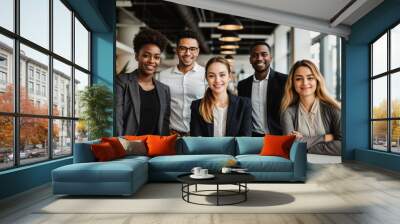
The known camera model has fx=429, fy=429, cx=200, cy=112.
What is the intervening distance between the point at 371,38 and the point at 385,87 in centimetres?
127

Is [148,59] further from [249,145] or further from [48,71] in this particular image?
[249,145]

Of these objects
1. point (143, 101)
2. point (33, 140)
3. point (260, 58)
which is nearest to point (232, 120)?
point (260, 58)

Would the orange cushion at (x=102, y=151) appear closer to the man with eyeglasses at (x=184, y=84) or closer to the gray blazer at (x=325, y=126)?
the man with eyeglasses at (x=184, y=84)

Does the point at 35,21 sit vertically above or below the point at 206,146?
above

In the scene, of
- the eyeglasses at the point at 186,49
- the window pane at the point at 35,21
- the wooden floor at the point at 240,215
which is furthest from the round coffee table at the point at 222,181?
the eyeglasses at the point at 186,49

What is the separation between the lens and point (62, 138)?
7602 mm

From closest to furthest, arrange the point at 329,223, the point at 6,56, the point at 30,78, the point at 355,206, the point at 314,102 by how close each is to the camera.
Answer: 1. the point at 329,223
2. the point at 355,206
3. the point at 6,56
4. the point at 30,78
5. the point at 314,102

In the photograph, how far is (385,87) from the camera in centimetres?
909

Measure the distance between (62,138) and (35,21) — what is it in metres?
2.17

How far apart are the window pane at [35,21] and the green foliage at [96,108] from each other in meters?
1.71

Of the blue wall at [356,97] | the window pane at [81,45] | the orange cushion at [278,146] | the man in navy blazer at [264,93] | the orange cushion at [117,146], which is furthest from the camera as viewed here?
Result: the blue wall at [356,97]

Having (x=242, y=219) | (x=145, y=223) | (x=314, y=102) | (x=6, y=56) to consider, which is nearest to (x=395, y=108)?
(x=314, y=102)

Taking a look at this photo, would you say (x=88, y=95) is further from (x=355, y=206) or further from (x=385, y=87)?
(x=385, y=87)

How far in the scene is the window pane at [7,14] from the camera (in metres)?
5.35
